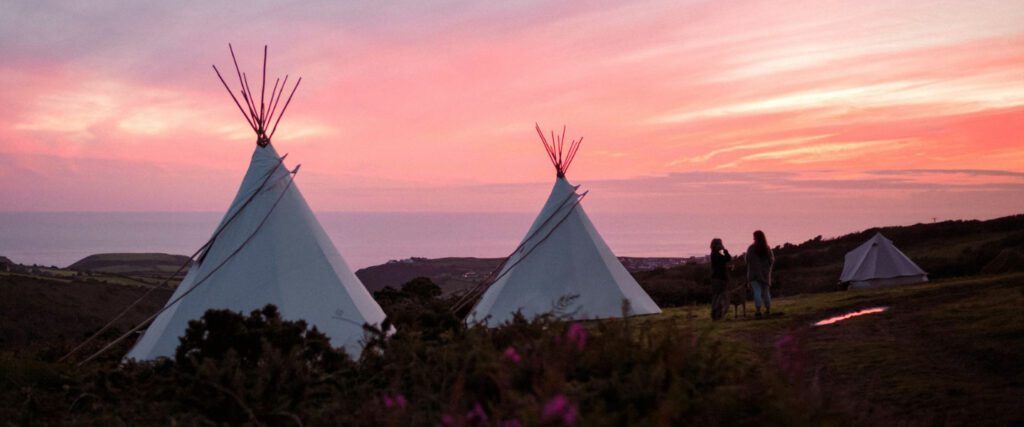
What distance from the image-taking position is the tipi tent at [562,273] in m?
16.5

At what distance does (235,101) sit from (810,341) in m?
8.53

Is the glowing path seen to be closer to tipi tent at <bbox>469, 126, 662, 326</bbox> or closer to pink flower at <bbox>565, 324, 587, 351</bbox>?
tipi tent at <bbox>469, 126, 662, 326</bbox>

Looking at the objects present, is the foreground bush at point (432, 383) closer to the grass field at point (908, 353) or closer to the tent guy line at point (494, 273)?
the grass field at point (908, 353)

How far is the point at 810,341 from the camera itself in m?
11.3

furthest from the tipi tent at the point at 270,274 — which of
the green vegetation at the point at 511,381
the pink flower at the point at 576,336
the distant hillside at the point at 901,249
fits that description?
the distant hillside at the point at 901,249

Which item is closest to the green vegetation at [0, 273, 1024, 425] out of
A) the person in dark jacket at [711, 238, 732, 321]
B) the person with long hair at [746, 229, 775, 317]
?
the person with long hair at [746, 229, 775, 317]

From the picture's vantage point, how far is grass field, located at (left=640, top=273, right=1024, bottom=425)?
6875 mm

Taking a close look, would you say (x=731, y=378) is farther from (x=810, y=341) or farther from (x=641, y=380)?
(x=810, y=341)

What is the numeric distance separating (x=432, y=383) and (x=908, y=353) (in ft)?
20.0

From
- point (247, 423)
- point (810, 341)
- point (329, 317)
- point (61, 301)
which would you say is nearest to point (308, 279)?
point (329, 317)

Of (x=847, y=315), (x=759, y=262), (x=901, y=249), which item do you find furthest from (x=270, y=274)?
(x=901, y=249)

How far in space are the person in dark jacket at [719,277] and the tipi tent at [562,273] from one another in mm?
1604

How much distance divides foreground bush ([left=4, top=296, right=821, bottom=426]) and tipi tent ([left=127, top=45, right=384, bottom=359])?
3566 mm

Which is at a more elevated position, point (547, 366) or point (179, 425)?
point (547, 366)
